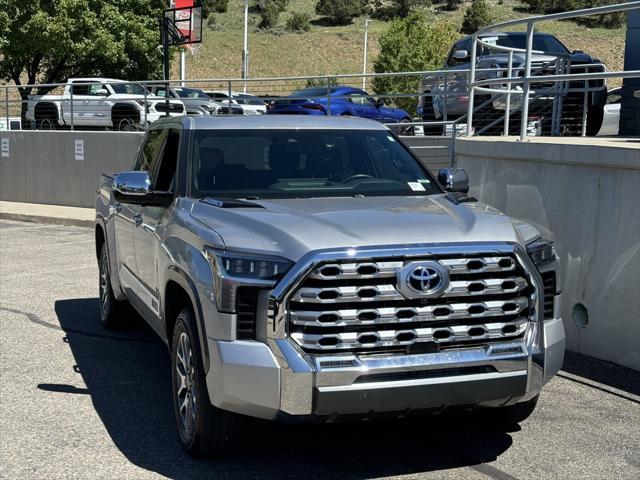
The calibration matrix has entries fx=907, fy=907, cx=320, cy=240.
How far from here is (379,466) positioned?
4734 millimetres

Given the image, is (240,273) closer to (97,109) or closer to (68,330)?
(68,330)

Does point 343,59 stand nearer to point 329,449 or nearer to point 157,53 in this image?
point 157,53

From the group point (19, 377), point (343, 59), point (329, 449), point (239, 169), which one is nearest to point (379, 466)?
point (329, 449)

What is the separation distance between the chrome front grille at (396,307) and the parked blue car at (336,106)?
13.6 metres

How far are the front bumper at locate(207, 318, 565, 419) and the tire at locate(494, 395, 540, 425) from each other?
720 millimetres

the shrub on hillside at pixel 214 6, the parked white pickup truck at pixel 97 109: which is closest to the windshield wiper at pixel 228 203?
the parked white pickup truck at pixel 97 109

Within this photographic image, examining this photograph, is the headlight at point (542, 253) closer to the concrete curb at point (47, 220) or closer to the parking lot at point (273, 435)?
the parking lot at point (273, 435)

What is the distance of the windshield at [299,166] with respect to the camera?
18.2ft

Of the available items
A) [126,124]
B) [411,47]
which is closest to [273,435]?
[126,124]

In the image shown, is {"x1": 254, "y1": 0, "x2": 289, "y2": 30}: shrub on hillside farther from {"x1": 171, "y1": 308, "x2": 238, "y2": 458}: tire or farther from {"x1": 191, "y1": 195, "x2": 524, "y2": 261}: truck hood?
{"x1": 171, "y1": 308, "x2": 238, "y2": 458}: tire

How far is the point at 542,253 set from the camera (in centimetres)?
473

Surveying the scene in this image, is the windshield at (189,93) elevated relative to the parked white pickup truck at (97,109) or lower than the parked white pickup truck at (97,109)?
elevated

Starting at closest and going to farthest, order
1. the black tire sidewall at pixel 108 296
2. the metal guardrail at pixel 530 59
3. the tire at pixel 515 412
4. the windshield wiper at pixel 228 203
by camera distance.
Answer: the windshield wiper at pixel 228 203, the tire at pixel 515 412, the metal guardrail at pixel 530 59, the black tire sidewall at pixel 108 296

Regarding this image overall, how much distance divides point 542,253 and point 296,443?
1.72 meters
